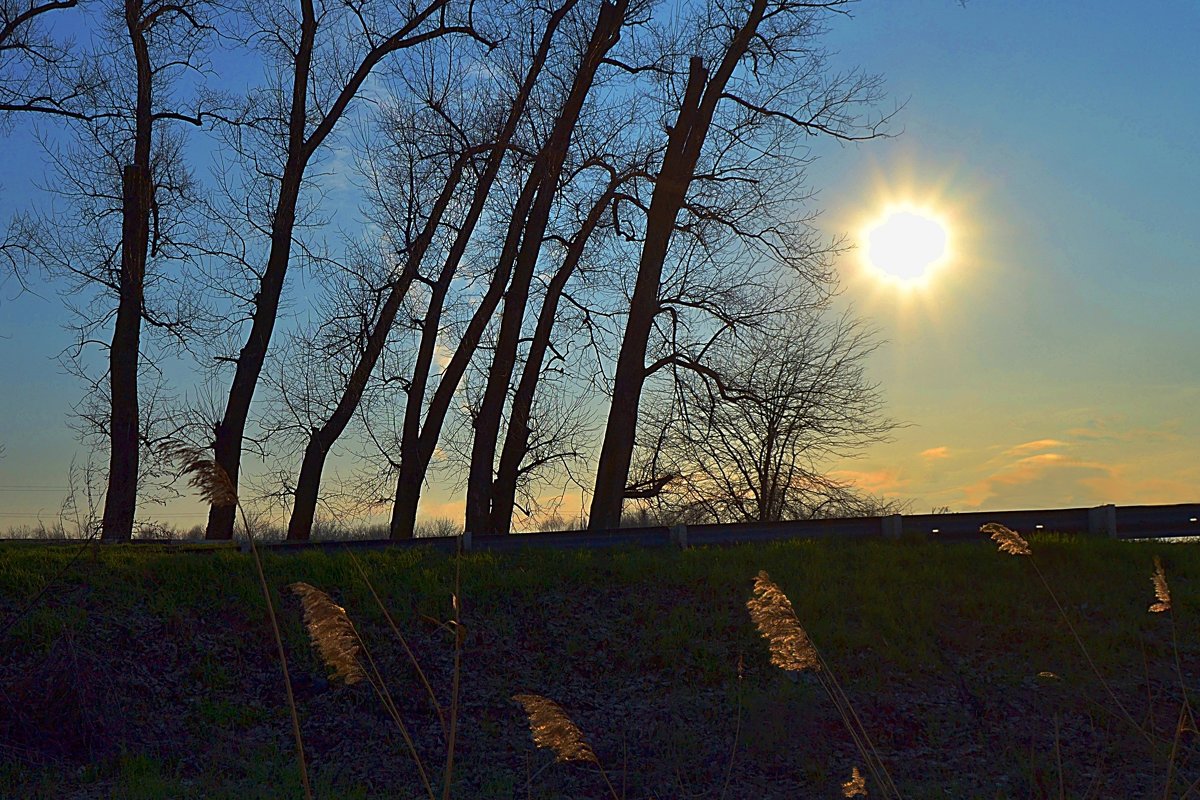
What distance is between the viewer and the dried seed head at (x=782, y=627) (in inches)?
156

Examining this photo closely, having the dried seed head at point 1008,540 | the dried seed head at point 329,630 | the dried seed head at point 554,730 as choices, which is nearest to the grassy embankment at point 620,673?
the dried seed head at point 1008,540

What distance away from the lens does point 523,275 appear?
2058 centimetres

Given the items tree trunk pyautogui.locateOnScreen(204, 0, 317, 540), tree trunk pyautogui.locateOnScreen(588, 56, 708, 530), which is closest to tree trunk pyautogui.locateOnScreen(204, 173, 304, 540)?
tree trunk pyautogui.locateOnScreen(204, 0, 317, 540)

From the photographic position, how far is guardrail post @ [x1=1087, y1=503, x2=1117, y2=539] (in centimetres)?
1636

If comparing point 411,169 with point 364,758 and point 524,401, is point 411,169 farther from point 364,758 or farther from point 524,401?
point 364,758

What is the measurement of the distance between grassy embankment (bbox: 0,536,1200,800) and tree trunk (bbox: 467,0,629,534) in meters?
6.00

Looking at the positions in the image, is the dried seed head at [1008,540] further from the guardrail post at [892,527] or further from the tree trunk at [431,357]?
the tree trunk at [431,357]

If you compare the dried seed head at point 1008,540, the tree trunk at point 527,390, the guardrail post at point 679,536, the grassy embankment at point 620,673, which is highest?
the tree trunk at point 527,390

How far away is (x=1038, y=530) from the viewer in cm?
1628

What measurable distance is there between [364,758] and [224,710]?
5.71 feet

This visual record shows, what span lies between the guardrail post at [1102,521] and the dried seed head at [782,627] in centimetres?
1399

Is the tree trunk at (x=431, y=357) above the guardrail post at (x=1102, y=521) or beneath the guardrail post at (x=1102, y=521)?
above

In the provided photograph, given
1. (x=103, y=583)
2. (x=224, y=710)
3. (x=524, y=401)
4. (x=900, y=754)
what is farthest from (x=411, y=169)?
(x=900, y=754)

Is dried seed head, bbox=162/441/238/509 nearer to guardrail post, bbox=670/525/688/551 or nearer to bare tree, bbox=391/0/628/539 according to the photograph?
guardrail post, bbox=670/525/688/551
